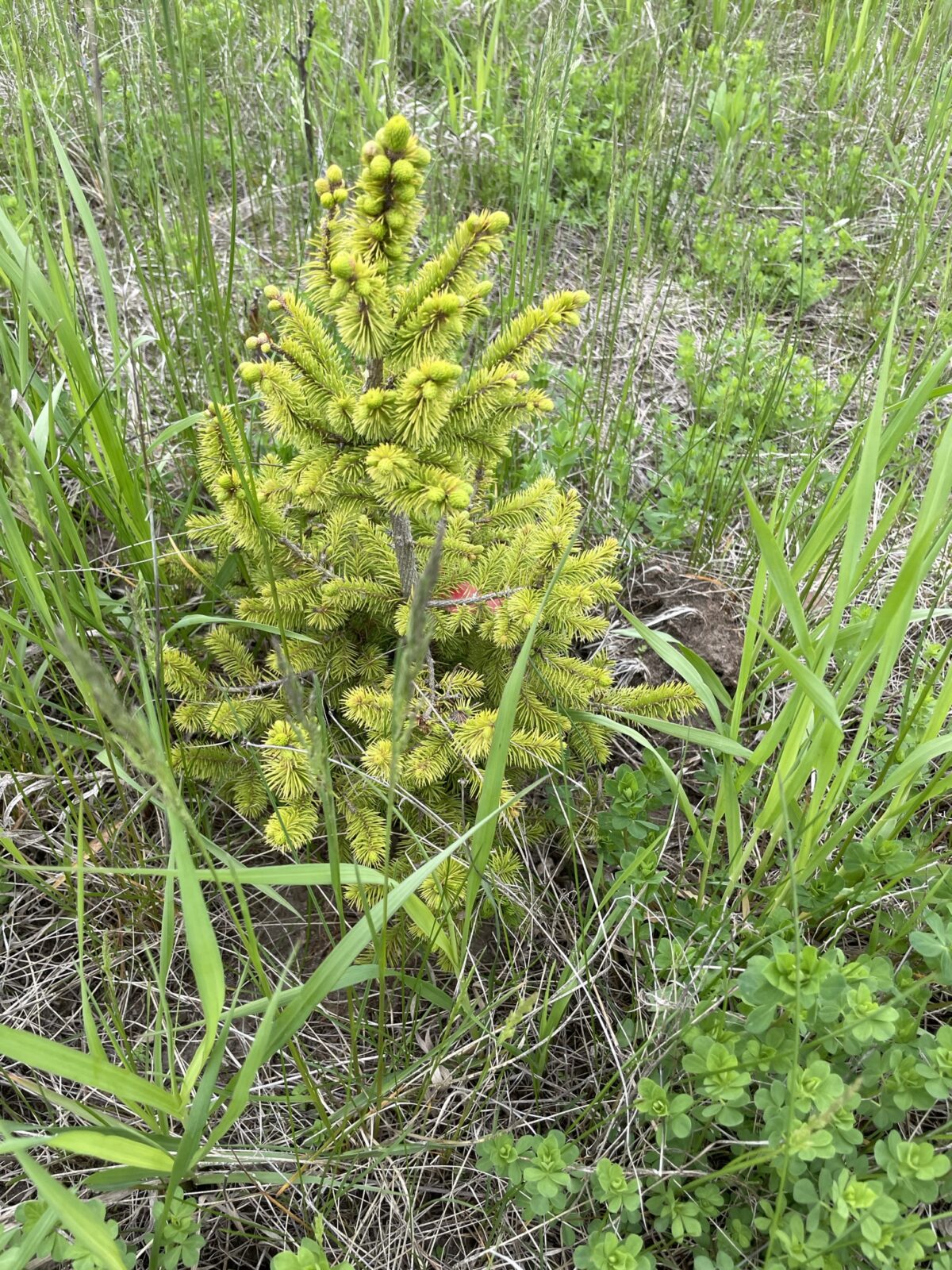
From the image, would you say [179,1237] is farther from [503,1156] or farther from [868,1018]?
[868,1018]

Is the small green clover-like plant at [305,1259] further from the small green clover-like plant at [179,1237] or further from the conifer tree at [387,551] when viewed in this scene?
the conifer tree at [387,551]

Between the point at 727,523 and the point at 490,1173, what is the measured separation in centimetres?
191

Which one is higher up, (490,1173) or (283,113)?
(283,113)

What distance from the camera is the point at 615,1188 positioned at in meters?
1.35

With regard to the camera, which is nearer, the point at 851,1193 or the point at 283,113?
the point at 851,1193

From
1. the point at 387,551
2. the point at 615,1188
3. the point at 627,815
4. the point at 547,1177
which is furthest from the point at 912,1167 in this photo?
the point at 387,551

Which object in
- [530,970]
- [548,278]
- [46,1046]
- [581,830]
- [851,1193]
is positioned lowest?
[530,970]

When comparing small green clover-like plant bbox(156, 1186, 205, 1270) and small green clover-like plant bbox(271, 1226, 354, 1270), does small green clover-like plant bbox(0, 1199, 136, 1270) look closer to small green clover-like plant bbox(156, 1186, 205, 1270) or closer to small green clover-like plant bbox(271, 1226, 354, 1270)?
small green clover-like plant bbox(156, 1186, 205, 1270)

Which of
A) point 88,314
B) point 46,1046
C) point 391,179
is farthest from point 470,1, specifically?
point 46,1046

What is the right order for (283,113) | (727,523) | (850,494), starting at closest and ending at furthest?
(850,494) → (727,523) → (283,113)

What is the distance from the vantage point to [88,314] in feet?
7.43

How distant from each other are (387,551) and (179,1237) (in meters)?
1.22

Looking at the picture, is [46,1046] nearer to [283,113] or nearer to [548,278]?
[548,278]

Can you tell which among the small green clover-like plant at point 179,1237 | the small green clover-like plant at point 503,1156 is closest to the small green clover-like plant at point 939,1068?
the small green clover-like plant at point 503,1156
